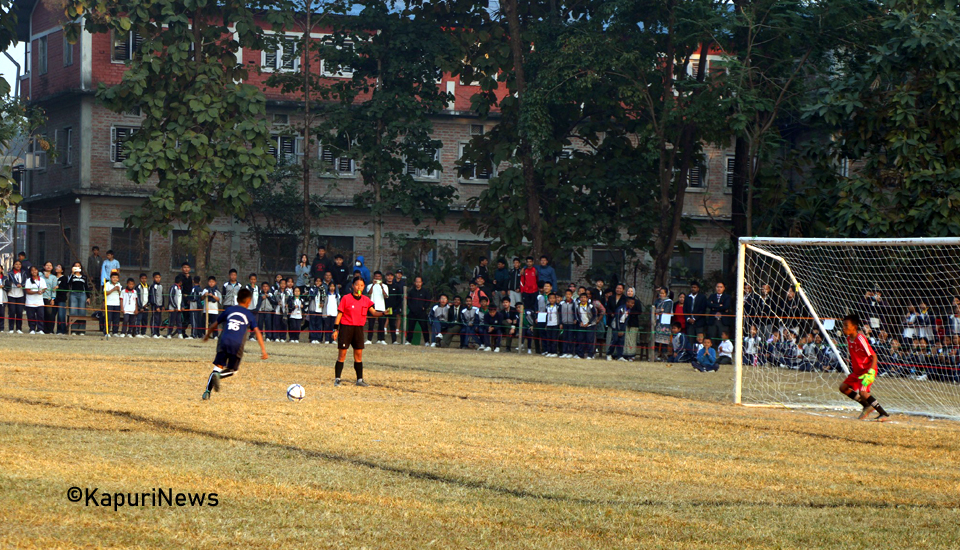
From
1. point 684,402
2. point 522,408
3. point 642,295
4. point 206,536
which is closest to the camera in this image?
point 206,536

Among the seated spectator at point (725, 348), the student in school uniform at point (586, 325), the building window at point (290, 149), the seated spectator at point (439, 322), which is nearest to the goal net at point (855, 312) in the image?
the seated spectator at point (725, 348)

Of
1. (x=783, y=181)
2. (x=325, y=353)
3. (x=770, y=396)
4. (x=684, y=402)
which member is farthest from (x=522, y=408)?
(x=783, y=181)

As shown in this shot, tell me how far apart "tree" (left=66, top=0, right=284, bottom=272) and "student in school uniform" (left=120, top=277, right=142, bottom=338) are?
354cm

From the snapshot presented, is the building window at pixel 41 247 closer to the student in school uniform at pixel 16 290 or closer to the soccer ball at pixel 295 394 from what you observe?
the student in school uniform at pixel 16 290

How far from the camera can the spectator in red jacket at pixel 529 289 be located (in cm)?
2683

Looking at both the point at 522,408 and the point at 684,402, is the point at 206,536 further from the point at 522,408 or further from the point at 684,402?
the point at 684,402

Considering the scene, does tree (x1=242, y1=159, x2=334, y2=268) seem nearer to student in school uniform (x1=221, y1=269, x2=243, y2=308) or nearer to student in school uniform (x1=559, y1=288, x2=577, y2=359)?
student in school uniform (x1=221, y1=269, x2=243, y2=308)

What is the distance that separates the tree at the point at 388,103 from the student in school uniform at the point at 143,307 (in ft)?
33.0

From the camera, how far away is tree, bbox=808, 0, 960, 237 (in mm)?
22953

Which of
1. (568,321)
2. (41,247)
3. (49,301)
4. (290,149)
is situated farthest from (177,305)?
(41,247)

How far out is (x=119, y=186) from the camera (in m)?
43.2

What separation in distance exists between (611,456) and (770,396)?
886 cm

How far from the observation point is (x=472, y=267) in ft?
110

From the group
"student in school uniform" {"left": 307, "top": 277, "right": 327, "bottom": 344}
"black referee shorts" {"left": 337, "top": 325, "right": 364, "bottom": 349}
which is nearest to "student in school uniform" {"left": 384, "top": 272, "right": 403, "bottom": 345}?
"student in school uniform" {"left": 307, "top": 277, "right": 327, "bottom": 344}
